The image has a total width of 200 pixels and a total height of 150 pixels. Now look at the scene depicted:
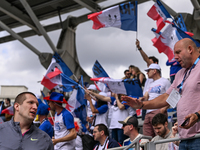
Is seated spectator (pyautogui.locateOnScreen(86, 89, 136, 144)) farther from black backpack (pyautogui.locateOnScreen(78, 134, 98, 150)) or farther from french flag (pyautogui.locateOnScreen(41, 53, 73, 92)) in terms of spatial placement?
french flag (pyautogui.locateOnScreen(41, 53, 73, 92))

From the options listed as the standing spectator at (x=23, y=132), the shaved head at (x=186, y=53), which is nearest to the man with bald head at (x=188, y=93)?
the shaved head at (x=186, y=53)

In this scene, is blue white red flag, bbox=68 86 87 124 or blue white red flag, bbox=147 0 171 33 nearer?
blue white red flag, bbox=147 0 171 33

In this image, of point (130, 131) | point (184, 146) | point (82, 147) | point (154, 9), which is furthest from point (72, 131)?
point (154, 9)

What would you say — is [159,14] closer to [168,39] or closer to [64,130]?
[168,39]

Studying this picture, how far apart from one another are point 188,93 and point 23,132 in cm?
177

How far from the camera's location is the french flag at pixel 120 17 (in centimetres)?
652

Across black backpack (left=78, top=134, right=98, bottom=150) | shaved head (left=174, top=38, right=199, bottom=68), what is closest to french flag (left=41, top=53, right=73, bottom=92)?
black backpack (left=78, top=134, right=98, bottom=150)

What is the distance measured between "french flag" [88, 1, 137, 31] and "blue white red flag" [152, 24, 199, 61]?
66cm

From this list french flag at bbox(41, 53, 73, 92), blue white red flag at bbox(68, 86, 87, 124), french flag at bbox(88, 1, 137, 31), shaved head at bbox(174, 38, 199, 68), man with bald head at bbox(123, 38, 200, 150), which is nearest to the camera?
man with bald head at bbox(123, 38, 200, 150)

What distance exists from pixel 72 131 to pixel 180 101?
263 centimetres

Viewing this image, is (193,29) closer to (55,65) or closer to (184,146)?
(55,65)

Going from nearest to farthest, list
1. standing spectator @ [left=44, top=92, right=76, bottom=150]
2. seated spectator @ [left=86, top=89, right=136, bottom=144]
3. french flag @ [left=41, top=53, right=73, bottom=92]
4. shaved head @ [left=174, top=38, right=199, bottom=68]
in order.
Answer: shaved head @ [left=174, top=38, right=199, bottom=68]
standing spectator @ [left=44, top=92, right=76, bottom=150]
seated spectator @ [left=86, top=89, right=136, bottom=144]
french flag @ [left=41, top=53, right=73, bottom=92]

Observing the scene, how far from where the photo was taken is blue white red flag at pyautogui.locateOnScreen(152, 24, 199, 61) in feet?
19.5

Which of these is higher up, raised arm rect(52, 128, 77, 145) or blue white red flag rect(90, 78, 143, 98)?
blue white red flag rect(90, 78, 143, 98)
